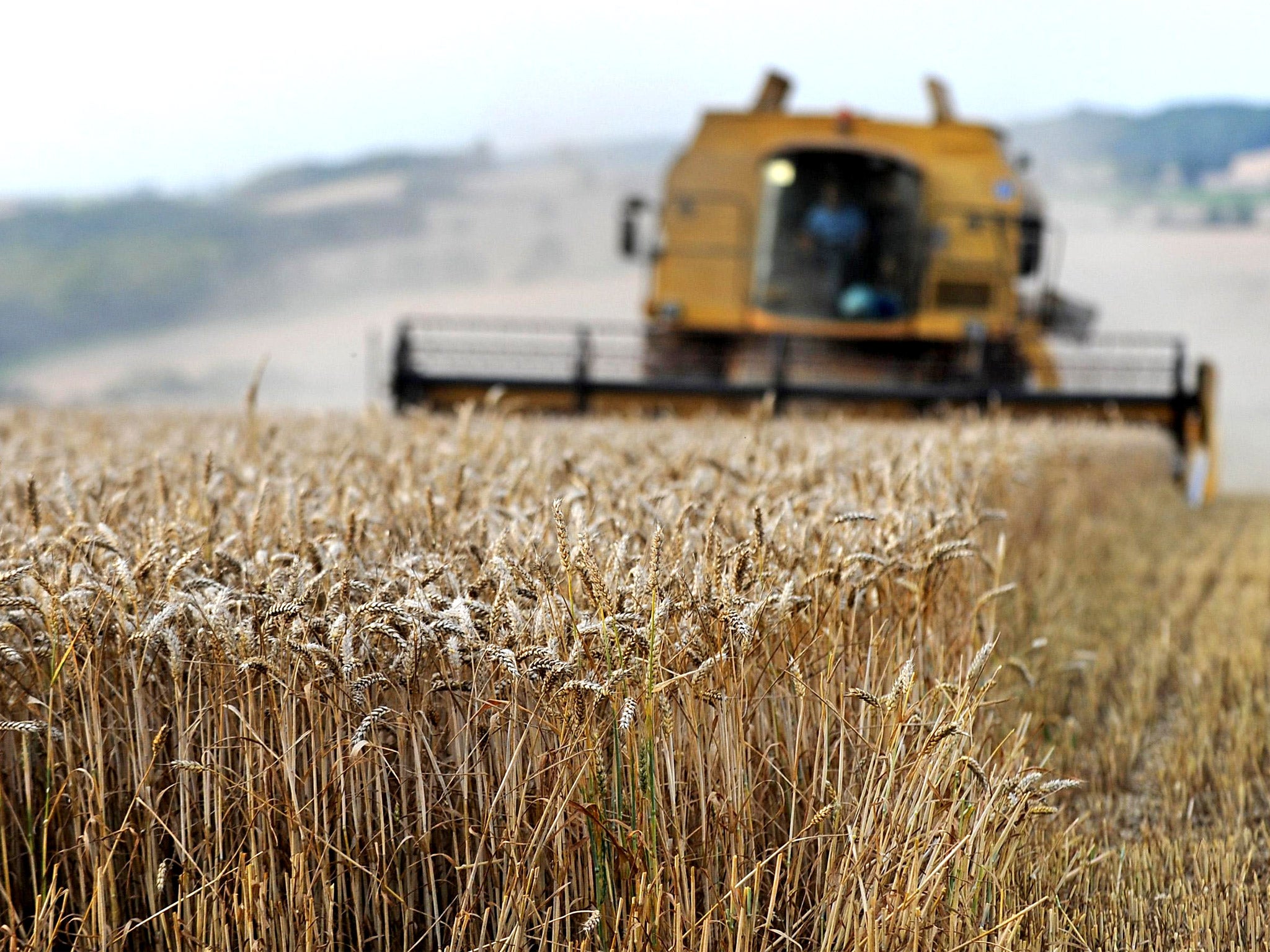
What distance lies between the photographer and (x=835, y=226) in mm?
12008

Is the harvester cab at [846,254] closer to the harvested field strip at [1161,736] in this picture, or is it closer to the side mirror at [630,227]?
the side mirror at [630,227]

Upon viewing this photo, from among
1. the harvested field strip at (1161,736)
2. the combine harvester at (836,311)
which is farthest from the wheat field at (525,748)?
the combine harvester at (836,311)

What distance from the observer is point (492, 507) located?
310cm

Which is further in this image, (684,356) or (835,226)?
(684,356)

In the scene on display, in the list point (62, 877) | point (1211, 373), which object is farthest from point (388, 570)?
point (1211, 373)

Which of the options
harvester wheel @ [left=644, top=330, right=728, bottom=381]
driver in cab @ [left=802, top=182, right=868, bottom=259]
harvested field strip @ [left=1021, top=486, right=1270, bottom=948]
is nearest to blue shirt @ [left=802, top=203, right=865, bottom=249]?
driver in cab @ [left=802, top=182, right=868, bottom=259]

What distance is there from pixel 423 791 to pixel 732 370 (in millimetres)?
10253

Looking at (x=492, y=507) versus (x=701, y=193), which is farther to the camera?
(x=701, y=193)

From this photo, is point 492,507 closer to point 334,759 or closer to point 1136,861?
point 334,759

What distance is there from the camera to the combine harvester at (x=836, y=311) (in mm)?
11766

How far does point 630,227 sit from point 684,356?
1.33m

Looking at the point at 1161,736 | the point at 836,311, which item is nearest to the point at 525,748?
the point at 1161,736

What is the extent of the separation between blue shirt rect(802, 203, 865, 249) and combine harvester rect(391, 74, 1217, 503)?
1 centimetres

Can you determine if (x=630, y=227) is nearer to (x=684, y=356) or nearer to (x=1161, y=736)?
(x=684, y=356)
